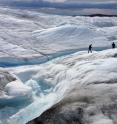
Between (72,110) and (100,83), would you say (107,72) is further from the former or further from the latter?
(72,110)

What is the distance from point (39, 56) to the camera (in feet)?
109

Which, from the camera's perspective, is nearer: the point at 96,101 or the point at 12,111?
the point at 96,101

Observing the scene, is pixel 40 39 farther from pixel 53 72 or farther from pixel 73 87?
pixel 73 87

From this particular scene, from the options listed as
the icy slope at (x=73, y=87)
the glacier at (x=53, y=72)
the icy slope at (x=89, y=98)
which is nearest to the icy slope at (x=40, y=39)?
the glacier at (x=53, y=72)

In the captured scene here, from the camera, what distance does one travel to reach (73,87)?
15906mm

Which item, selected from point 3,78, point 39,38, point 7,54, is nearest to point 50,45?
point 39,38

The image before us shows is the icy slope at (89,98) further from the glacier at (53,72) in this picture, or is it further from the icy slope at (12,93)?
the icy slope at (12,93)

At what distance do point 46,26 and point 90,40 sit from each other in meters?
11.9

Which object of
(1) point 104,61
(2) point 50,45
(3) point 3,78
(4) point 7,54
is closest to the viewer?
Result: (1) point 104,61

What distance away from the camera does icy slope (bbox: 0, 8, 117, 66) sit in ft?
109

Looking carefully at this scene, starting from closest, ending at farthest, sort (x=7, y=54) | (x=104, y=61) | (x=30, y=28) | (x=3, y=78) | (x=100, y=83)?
1. (x=100, y=83)
2. (x=104, y=61)
3. (x=3, y=78)
4. (x=7, y=54)
5. (x=30, y=28)

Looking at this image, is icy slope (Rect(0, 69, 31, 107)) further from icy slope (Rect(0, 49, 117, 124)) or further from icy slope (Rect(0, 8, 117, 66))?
icy slope (Rect(0, 8, 117, 66))

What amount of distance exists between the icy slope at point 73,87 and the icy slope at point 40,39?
8.42m

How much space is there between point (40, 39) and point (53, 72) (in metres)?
19.2
